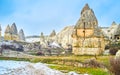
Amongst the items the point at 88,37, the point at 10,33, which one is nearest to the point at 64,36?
the point at 10,33

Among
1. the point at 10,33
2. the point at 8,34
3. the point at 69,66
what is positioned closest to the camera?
the point at 69,66

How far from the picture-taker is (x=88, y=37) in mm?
70875

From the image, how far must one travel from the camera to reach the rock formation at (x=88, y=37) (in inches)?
2746

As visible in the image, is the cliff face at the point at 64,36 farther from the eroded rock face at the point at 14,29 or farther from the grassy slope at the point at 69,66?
the grassy slope at the point at 69,66

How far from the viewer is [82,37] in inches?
2800

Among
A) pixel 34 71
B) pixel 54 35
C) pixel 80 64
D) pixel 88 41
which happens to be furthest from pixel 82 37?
pixel 54 35

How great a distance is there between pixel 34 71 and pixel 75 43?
45.8 meters

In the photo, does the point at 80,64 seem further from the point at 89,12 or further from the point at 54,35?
the point at 54,35

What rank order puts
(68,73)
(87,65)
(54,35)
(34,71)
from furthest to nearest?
(54,35)
(87,65)
(68,73)
(34,71)

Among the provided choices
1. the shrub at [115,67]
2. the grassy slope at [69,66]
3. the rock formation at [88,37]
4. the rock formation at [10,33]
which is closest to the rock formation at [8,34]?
the rock formation at [10,33]

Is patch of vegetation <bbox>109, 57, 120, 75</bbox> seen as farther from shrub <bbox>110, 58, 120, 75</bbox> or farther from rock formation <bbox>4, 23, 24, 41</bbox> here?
rock formation <bbox>4, 23, 24, 41</bbox>

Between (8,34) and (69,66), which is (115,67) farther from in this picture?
(8,34)

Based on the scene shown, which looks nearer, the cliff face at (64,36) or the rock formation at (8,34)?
the rock formation at (8,34)

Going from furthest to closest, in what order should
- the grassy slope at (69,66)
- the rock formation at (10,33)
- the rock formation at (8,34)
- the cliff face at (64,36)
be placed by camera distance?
1. the cliff face at (64,36)
2. the rock formation at (10,33)
3. the rock formation at (8,34)
4. the grassy slope at (69,66)
